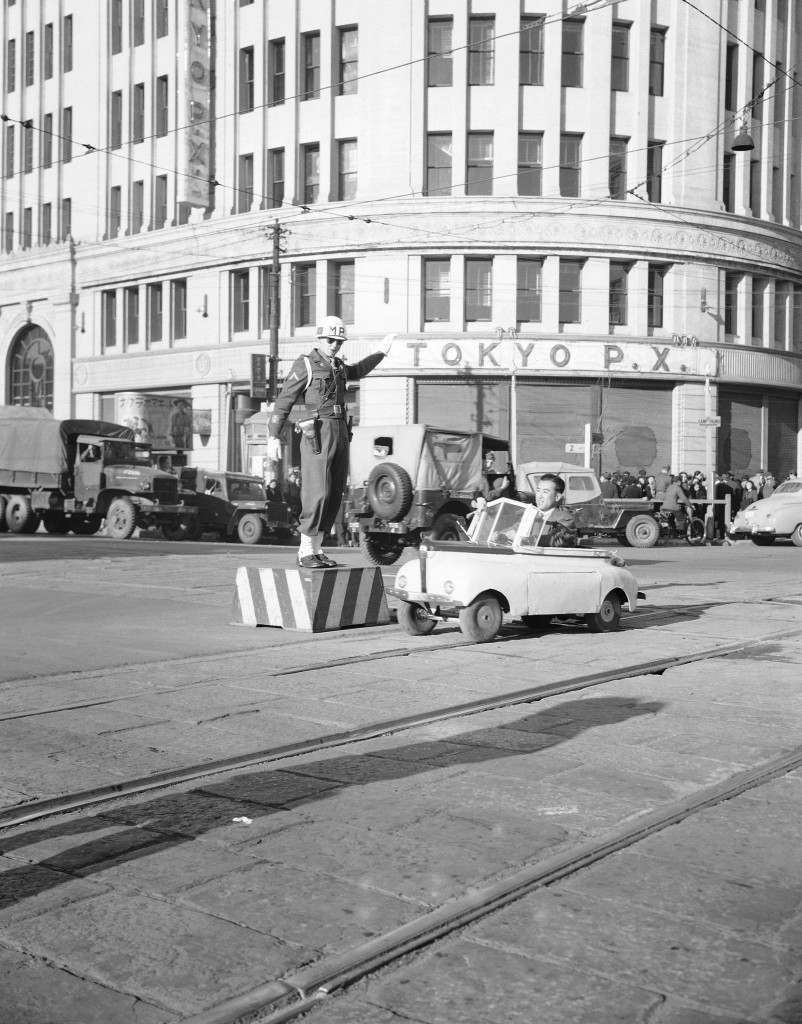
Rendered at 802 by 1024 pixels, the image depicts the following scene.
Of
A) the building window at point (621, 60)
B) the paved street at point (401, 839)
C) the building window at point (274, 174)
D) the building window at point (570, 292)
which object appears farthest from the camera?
the building window at point (274, 174)

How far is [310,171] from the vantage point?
40.8 meters

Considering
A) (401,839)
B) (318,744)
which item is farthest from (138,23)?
(401,839)

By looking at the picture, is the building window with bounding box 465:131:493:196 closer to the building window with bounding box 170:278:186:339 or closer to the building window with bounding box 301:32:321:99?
the building window with bounding box 301:32:321:99

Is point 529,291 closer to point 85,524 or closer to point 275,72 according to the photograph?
point 275,72

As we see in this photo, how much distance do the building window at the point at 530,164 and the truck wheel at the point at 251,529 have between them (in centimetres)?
1538

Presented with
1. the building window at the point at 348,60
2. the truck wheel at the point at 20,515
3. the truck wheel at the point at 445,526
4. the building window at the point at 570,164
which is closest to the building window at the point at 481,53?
the building window at the point at 570,164

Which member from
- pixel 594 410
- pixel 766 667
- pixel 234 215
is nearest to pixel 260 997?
pixel 766 667

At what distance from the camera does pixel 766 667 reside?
28.0 ft

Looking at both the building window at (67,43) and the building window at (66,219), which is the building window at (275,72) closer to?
the building window at (66,219)

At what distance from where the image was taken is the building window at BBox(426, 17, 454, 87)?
38719 millimetres

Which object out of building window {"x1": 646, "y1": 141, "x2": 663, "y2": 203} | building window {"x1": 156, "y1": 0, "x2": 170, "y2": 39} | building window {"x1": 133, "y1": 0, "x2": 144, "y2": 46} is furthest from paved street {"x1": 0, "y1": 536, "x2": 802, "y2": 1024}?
building window {"x1": 133, "y1": 0, "x2": 144, "y2": 46}

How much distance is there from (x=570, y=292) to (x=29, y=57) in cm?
2582

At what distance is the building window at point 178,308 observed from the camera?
4406 cm

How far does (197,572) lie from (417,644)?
23.1ft
